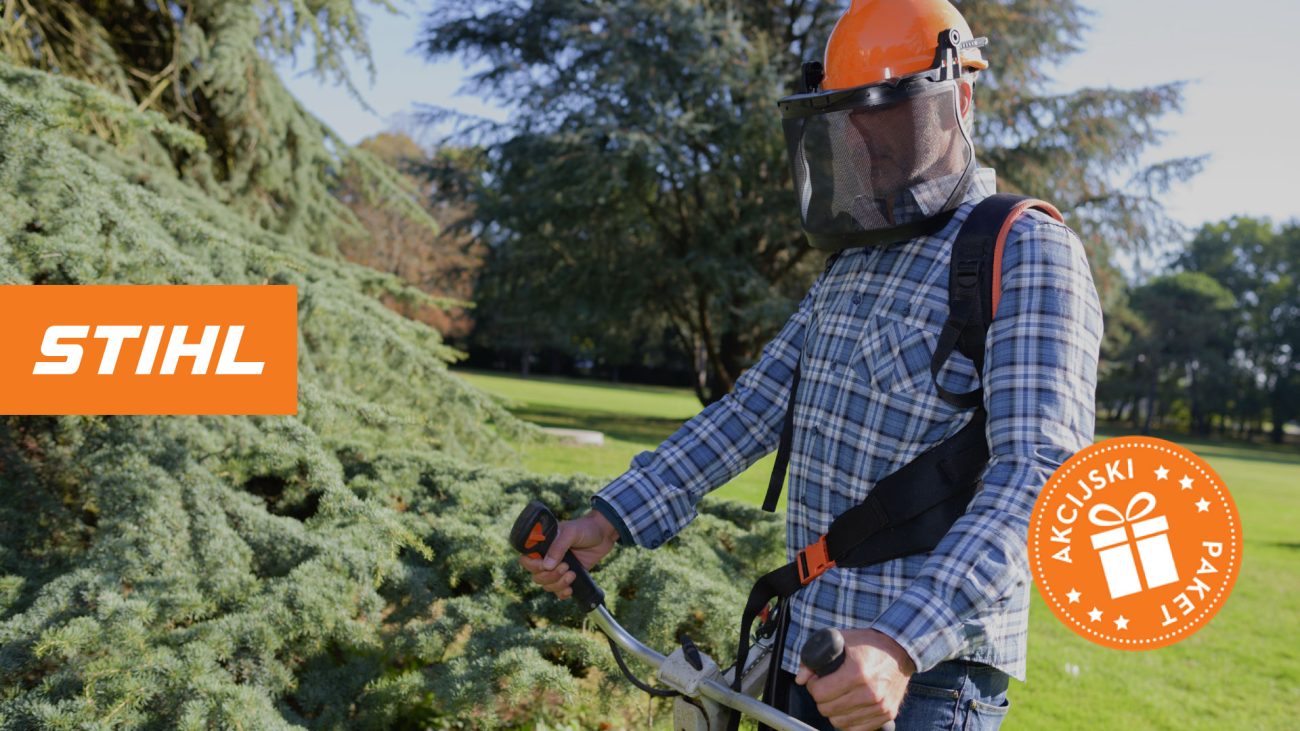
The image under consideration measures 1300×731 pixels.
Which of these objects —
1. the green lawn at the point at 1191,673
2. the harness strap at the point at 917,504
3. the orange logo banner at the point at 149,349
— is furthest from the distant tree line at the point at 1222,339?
the harness strap at the point at 917,504

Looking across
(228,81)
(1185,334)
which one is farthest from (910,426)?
(1185,334)

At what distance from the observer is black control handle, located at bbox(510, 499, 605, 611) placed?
1880 millimetres

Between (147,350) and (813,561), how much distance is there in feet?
12.2

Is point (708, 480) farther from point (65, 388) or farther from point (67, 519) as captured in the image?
point (65, 388)

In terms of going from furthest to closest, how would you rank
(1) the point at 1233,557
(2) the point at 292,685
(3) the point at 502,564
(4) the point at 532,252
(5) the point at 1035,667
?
1. (4) the point at 532,252
2. (5) the point at 1035,667
3. (3) the point at 502,564
4. (2) the point at 292,685
5. (1) the point at 1233,557

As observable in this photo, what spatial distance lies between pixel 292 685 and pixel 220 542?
0.64 m

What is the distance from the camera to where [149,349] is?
14.1ft

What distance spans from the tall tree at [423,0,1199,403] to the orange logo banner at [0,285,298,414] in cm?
1134

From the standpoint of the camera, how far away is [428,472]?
4.39 m

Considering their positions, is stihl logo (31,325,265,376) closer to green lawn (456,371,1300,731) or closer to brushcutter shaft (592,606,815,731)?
green lawn (456,371,1300,731)

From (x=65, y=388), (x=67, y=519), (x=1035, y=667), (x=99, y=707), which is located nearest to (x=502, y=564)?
(x=99, y=707)

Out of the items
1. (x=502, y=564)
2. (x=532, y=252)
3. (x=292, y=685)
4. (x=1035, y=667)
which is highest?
(x=532, y=252)

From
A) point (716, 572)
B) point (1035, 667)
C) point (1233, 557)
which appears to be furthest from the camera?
point (1035, 667)

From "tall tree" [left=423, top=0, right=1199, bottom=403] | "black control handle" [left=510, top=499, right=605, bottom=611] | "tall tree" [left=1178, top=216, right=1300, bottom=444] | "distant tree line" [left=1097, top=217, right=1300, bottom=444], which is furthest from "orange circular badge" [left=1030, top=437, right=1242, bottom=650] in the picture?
"tall tree" [left=1178, top=216, right=1300, bottom=444]
